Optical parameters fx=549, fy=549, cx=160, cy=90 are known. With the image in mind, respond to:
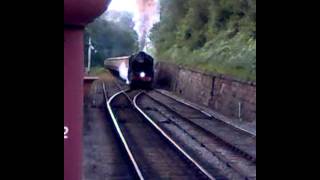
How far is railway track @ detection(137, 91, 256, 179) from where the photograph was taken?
9.82 m

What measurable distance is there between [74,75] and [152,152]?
8629 mm

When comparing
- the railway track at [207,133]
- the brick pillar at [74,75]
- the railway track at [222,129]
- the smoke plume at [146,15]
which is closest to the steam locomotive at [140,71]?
the railway track at [207,133]

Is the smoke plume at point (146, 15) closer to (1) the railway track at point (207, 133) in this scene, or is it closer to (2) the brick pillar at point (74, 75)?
(1) the railway track at point (207, 133)

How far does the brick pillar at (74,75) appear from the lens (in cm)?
288

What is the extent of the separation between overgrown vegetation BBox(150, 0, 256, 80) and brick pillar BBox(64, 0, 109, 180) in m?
15.2

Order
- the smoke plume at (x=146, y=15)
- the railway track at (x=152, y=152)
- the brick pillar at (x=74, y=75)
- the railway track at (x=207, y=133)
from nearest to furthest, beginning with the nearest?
1. the brick pillar at (x=74, y=75)
2. the railway track at (x=152, y=152)
3. the railway track at (x=207, y=133)
4. the smoke plume at (x=146, y=15)

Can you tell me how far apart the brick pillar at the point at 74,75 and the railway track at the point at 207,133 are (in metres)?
6.34

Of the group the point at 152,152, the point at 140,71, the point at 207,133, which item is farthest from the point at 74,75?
the point at 140,71

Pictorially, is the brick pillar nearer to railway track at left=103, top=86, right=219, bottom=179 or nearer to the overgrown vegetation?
railway track at left=103, top=86, right=219, bottom=179

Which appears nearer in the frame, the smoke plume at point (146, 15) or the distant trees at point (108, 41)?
the distant trees at point (108, 41)

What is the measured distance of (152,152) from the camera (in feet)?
37.5
